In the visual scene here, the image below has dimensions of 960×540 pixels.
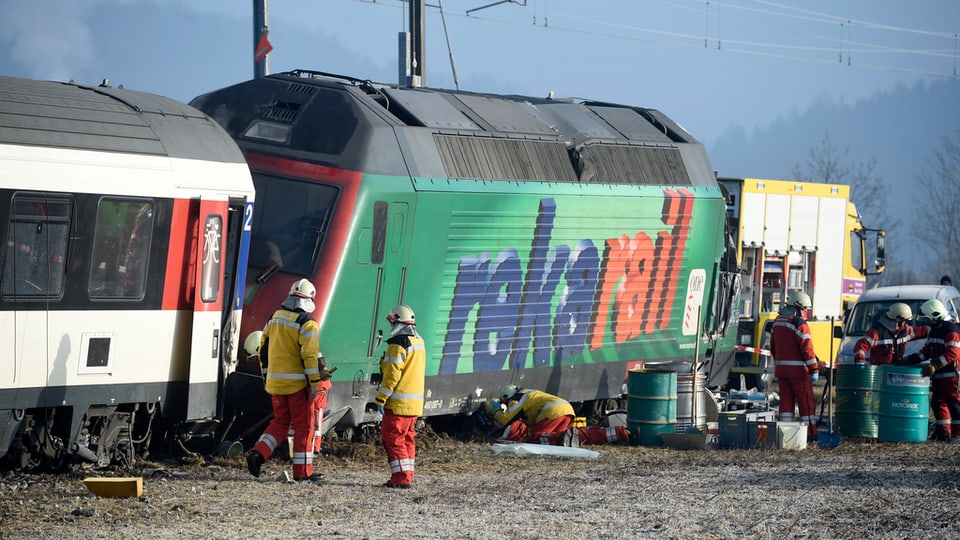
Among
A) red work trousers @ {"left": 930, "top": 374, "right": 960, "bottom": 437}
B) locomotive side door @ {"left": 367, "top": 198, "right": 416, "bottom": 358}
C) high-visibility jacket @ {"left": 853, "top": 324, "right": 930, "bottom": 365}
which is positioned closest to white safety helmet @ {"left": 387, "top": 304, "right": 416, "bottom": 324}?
locomotive side door @ {"left": 367, "top": 198, "right": 416, "bottom": 358}

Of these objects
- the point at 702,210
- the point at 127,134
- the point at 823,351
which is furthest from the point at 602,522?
the point at 823,351

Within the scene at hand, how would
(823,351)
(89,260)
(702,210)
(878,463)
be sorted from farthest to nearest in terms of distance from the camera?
(823,351) → (702,210) → (878,463) → (89,260)

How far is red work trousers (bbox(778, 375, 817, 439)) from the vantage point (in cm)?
1616

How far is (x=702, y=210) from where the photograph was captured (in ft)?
58.4

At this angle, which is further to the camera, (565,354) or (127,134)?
(565,354)

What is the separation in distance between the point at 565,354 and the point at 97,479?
6.72 metres

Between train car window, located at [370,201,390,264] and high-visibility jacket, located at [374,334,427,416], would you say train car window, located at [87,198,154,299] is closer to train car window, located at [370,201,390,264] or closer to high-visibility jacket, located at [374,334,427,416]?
high-visibility jacket, located at [374,334,427,416]

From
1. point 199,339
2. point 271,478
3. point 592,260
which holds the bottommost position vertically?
point 271,478

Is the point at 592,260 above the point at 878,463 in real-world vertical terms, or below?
above

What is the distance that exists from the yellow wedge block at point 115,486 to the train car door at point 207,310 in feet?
5.05

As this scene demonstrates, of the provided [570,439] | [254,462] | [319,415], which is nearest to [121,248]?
[254,462]

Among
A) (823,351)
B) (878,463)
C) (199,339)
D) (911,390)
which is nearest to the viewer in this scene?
(199,339)

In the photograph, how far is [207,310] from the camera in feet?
39.9

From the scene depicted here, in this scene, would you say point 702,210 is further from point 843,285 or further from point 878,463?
point 843,285
